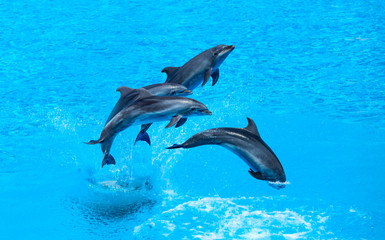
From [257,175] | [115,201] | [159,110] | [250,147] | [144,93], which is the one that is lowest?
[257,175]

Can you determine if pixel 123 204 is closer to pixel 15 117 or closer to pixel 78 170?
pixel 78 170

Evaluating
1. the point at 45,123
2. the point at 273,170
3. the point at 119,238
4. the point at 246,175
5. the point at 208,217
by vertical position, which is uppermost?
the point at 45,123

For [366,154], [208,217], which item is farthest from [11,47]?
[366,154]

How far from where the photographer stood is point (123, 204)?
6383 mm

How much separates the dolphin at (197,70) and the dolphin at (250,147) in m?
0.90

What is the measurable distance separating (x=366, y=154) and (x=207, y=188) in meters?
3.08

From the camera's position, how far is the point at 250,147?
3555 millimetres

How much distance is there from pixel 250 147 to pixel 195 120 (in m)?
5.34

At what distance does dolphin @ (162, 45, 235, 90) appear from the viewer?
174 inches

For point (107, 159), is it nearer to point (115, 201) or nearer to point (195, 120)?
point (115, 201)

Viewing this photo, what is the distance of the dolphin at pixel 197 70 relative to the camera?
4422mm

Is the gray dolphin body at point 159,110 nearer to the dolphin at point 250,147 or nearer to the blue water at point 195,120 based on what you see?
the dolphin at point 250,147

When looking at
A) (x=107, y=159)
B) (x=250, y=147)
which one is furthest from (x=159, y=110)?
(x=107, y=159)

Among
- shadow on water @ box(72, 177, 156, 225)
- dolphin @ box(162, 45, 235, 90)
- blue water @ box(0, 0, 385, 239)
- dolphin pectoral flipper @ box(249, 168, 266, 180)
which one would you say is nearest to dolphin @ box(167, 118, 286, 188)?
dolphin pectoral flipper @ box(249, 168, 266, 180)
